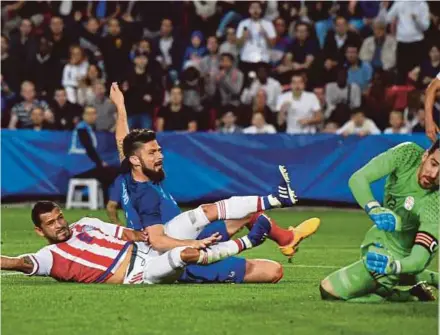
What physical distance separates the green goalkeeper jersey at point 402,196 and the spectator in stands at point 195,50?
1361 cm

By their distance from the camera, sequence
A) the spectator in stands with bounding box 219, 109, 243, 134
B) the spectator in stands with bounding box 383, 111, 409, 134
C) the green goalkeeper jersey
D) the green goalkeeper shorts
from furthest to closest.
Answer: the spectator in stands with bounding box 219, 109, 243, 134 → the spectator in stands with bounding box 383, 111, 409, 134 → the green goalkeeper shorts → the green goalkeeper jersey

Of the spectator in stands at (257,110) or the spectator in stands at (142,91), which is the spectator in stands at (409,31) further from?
the spectator in stands at (142,91)

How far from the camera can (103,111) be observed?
20.7 m

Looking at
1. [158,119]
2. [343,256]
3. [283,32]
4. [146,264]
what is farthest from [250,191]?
[146,264]

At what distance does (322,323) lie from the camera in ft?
24.8

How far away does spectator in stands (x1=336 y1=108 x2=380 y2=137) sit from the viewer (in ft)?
64.2

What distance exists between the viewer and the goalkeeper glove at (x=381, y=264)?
788cm

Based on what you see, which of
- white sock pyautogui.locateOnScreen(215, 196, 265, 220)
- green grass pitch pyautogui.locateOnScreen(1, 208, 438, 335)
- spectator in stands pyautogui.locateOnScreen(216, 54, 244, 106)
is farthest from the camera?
spectator in stands pyautogui.locateOnScreen(216, 54, 244, 106)

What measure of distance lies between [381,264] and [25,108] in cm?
1410

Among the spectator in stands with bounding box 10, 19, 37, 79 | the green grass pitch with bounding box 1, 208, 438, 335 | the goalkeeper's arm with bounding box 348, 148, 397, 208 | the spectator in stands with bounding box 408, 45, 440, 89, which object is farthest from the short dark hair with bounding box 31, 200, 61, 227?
the spectator in stands with bounding box 10, 19, 37, 79

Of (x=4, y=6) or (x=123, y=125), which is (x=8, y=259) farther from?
(x=4, y=6)

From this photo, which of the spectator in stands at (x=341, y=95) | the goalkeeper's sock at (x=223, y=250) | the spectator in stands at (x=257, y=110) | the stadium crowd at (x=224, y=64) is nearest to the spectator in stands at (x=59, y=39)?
the stadium crowd at (x=224, y=64)

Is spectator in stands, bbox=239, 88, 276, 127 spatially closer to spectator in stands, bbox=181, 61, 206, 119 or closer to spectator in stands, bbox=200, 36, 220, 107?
spectator in stands, bbox=181, 61, 206, 119

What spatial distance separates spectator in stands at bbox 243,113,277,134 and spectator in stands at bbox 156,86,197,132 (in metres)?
0.98
